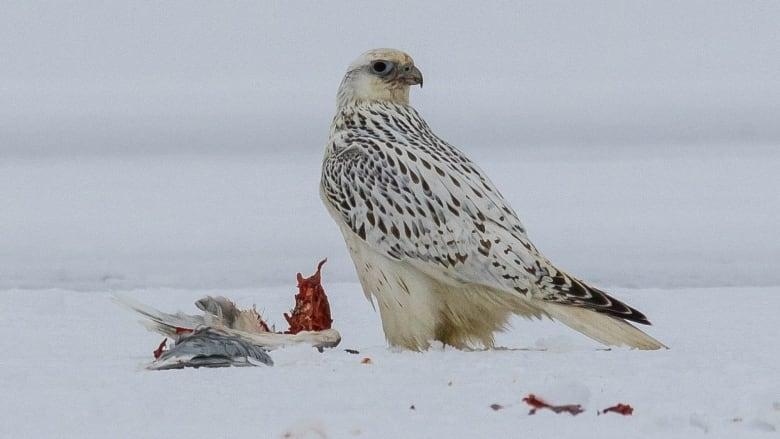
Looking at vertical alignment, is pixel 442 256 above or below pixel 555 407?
above

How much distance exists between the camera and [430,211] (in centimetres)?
730

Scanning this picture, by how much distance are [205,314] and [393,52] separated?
185 cm

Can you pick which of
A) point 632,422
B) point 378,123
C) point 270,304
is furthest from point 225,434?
point 270,304


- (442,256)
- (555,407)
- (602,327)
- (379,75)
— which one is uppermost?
(379,75)

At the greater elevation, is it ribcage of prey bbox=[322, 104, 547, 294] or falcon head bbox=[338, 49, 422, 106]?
falcon head bbox=[338, 49, 422, 106]

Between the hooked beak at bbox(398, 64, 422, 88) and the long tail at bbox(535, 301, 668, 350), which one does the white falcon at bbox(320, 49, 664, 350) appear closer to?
the long tail at bbox(535, 301, 668, 350)

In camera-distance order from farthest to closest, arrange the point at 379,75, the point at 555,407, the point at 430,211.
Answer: the point at 379,75, the point at 430,211, the point at 555,407

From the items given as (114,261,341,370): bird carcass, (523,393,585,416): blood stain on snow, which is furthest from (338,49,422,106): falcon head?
(523,393,585,416): blood stain on snow

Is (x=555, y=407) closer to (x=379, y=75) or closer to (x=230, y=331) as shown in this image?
(x=230, y=331)

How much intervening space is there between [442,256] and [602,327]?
35.6 inches

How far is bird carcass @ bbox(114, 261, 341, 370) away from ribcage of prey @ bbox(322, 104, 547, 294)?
2.09 feet

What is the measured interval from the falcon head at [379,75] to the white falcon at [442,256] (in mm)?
372

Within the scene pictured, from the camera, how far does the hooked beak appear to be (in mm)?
7945

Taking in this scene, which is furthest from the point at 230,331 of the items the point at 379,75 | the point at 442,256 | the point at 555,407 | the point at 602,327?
the point at 555,407
